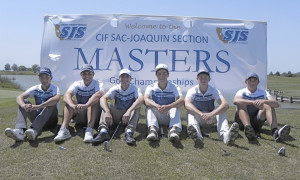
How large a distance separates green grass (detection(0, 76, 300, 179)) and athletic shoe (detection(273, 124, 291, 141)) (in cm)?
13

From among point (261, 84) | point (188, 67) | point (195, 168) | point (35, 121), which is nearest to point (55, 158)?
point (35, 121)

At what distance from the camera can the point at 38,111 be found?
220 inches

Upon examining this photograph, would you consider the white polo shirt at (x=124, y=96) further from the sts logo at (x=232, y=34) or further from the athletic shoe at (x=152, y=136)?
the sts logo at (x=232, y=34)

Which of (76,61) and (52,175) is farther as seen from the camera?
(76,61)

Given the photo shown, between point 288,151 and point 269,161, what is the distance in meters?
0.65

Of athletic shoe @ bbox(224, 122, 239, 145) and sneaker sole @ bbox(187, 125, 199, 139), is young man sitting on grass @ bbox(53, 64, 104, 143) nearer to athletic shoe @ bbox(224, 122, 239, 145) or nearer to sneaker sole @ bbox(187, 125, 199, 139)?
sneaker sole @ bbox(187, 125, 199, 139)

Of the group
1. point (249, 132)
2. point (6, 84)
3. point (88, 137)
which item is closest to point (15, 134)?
point (88, 137)

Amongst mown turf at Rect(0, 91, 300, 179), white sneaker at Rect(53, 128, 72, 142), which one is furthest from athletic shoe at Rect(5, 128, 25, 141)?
white sneaker at Rect(53, 128, 72, 142)

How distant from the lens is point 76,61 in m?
7.59

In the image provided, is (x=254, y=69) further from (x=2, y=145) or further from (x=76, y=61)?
(x=2, y=145)

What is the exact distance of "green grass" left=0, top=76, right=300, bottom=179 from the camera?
3.88 meters

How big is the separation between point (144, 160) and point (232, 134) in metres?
1.60

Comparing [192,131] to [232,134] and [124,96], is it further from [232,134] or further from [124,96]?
[124,96]

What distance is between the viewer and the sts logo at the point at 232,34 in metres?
7.73
